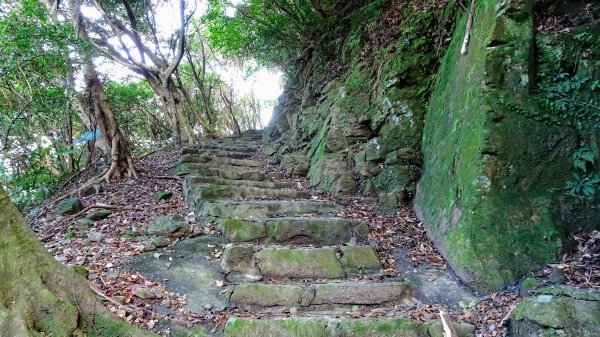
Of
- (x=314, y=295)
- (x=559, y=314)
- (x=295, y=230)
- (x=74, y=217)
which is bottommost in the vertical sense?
(x=559, y=314)

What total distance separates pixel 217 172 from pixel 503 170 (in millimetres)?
5151

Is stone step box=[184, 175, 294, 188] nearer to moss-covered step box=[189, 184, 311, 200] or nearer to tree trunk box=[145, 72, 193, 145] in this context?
moss-covered step box=[189, 184, 311, 200]

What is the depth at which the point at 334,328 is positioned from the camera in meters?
3.27

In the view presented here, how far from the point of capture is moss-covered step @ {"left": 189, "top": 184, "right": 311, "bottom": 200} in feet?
19.5

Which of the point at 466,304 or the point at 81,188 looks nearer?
the point at 466,304

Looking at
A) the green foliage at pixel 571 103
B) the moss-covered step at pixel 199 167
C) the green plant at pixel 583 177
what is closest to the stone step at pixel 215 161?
the moss-covered step at pixel 199 167

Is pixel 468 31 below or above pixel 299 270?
above

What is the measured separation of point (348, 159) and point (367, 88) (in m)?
1.52

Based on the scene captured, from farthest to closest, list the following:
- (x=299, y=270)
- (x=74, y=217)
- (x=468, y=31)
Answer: (x=74, y=217), (x=468, y=31), (x=299, y=270)

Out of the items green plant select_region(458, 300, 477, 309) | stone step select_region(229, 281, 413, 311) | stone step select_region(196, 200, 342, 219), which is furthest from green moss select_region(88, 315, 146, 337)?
green plant select_region(458, 300, 477, 309)

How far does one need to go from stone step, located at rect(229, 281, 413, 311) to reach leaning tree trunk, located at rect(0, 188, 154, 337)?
109 centimetres

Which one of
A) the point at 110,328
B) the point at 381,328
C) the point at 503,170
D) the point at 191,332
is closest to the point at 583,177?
the point at 503,170

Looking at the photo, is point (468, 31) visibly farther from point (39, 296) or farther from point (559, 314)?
point (39, 296)

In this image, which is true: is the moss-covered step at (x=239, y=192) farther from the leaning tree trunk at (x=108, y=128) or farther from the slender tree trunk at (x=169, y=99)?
the slender tree trunk at (x=169, y=99)
